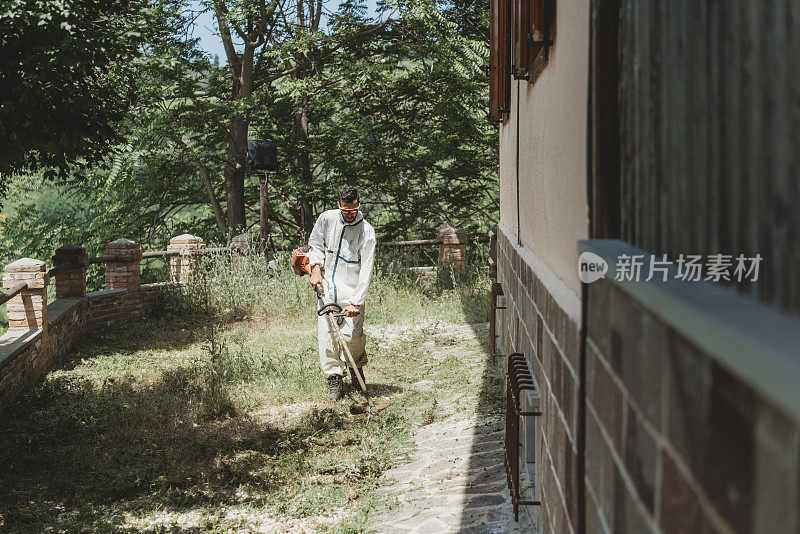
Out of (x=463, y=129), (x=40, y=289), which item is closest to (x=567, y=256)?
(x=40, y=289)

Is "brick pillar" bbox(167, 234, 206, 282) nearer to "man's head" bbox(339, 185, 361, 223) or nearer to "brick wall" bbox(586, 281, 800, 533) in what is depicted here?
"man's head" bbox(339, 185, 361, 223)

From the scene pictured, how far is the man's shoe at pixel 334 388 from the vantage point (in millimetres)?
7105

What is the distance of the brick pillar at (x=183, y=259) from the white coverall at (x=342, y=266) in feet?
22.0

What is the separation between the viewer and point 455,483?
468cm

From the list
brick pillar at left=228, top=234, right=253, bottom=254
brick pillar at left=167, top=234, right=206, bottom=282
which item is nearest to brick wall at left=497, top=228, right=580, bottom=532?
brick pillar at left=167, top=234, right=206, bottom=282

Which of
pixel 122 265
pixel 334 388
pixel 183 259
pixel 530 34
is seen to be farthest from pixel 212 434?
pixel 183 259

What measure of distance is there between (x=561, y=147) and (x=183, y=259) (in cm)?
1160

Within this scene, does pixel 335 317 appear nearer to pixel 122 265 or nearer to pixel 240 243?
pixel 122 265

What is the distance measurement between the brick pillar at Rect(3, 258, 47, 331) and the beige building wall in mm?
6811

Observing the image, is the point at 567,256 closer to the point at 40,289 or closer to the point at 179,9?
the point at 40,289

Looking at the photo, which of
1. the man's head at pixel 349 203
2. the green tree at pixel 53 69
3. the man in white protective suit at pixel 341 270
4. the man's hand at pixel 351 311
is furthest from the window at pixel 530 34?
the green tree at pixel 53 69

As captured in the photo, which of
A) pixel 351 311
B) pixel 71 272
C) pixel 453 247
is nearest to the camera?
pixel 351 311

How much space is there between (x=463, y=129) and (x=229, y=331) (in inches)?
305

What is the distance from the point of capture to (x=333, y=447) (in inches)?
229
